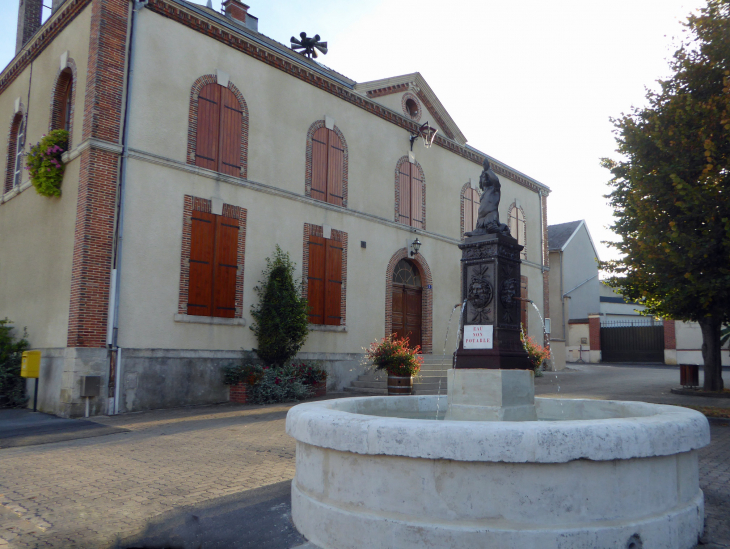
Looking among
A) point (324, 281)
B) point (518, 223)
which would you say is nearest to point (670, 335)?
point (518, 223)

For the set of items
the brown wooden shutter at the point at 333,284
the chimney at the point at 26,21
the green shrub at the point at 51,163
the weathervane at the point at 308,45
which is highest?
the weathervane at the point at 308,45

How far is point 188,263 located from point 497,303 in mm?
8645

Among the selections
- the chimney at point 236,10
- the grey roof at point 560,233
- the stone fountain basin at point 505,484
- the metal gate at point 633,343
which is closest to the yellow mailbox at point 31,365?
the stone fountain basin at point 505,484

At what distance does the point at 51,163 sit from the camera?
12.3 m

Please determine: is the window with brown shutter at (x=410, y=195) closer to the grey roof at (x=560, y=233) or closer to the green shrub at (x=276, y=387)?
the green shrub at (x=276, y=387)

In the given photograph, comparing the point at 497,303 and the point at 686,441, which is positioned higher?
the point at 497,303

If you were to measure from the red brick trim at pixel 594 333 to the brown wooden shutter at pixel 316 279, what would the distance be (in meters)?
21.6

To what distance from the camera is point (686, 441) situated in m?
3.83

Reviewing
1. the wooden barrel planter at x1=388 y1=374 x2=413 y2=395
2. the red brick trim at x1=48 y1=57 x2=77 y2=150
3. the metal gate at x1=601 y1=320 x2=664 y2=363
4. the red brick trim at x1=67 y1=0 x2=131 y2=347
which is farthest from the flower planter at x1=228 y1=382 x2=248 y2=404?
the metal gate at x1=601 y1=320 x2=664 y2=363

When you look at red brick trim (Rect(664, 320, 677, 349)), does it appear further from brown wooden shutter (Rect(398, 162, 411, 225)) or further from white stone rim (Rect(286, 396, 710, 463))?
white stone rim (Rect(286, 396, 710, 463))

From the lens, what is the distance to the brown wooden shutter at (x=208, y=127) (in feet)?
43.0

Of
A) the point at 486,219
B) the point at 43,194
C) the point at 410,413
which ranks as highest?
the point at 43,194

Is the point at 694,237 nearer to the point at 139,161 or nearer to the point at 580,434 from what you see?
the point at 580,434

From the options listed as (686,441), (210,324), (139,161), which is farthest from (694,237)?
(139,161)
